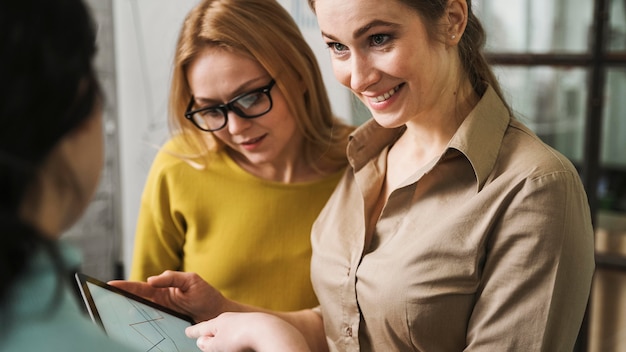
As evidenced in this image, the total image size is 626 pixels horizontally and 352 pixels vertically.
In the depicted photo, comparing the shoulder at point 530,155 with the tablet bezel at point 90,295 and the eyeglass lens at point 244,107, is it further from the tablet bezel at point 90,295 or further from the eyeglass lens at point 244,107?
the tablet bezel at point 90,295

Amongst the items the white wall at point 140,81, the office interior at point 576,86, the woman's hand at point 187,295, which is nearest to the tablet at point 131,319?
the woman's hand at point 187,295

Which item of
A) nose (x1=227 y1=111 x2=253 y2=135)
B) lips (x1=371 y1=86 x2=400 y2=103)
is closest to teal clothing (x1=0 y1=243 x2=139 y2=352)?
lips (x1=371 y1=86 x2=400 y2=103)

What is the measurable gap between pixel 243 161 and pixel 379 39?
67cm

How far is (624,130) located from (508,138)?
3.78 feet

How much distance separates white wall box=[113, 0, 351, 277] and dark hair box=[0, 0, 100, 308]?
82.3 inches

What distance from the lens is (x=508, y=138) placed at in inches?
52.8

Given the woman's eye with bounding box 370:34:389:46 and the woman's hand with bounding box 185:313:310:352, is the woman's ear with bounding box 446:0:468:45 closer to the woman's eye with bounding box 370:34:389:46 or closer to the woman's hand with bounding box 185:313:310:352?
the woman's eye with bounding box 370:34:389:46

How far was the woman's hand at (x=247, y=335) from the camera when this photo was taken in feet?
4.25

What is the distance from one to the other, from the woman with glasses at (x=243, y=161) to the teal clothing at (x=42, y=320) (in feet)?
3.39

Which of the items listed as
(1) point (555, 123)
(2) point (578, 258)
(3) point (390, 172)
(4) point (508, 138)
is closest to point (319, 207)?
(3) point (390, 172)

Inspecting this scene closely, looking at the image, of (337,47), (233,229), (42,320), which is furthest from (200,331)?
(42,320)

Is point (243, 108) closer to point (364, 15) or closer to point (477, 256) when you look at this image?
point (364, 15)

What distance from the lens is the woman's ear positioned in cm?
133

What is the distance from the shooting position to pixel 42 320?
661 millimetres
